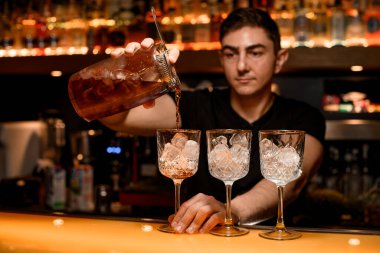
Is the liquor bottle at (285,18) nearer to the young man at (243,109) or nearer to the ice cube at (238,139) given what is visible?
the young man at (243,109)

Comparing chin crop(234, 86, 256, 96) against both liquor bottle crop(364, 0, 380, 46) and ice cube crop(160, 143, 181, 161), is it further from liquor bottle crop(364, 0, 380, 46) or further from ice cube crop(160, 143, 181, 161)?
liquor bottle crop(364, 0, 380, 46)

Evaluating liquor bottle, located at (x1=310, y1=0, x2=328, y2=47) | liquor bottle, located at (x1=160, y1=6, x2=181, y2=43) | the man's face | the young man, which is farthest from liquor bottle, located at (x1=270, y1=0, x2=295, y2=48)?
the man's face

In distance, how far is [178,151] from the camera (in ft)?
4.29

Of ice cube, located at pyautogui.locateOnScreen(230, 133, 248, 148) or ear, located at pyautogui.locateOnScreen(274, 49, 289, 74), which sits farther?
ear, located at pyautogui.locateOnScreen(274, 49, 289, 74)

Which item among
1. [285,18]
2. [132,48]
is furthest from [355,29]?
[132,48]

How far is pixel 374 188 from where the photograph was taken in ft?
10.3

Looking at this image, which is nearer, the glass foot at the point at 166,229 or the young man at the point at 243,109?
the glass foot at the point at 166,229

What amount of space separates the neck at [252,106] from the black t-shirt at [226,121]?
24 mm

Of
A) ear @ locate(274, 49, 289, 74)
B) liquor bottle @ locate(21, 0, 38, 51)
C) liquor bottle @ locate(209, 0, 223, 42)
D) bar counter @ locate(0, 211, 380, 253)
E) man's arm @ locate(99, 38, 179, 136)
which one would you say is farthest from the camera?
liquor bottle @ locate(21, 0, 38, 51)

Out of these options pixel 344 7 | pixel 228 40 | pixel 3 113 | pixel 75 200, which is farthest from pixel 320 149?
pixel 3 113

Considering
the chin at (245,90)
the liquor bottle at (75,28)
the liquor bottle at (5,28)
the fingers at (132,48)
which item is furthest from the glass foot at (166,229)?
the liquor bottle at (5,28)

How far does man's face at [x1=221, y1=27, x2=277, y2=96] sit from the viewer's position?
84.4 inches

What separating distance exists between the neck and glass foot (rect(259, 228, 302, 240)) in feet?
3.15

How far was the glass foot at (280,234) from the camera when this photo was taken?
1.30m
